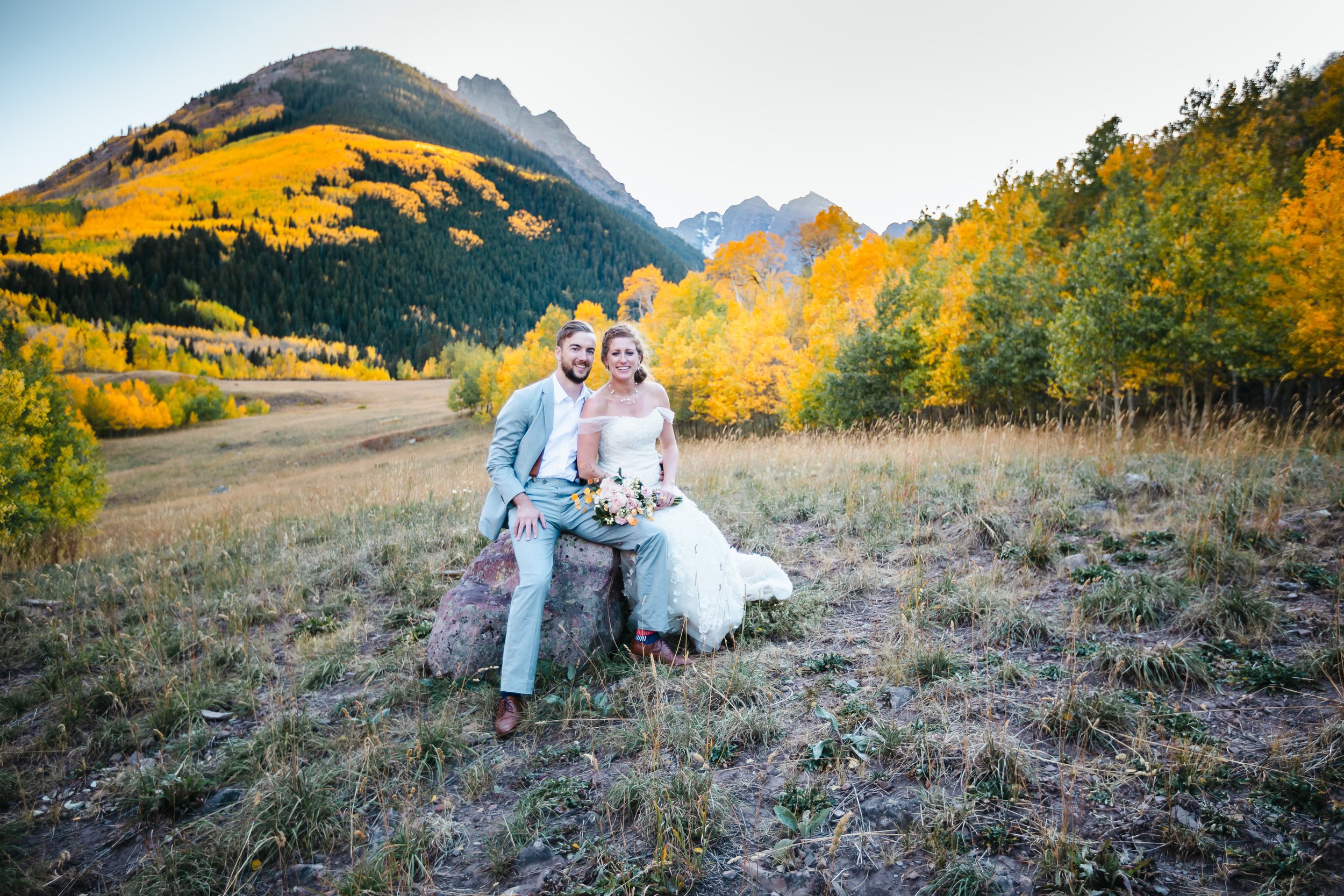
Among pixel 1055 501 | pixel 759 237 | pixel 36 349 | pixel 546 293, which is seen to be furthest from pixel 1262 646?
pixel 546 293

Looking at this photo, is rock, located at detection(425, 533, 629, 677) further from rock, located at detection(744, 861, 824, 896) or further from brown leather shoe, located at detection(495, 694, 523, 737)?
rock, located at detection(744, 861, 824, 896)

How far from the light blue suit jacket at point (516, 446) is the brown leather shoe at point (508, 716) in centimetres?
124

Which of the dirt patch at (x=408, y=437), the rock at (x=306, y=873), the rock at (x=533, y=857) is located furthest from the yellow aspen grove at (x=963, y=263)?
the dirt patch at (x=408, y=437)

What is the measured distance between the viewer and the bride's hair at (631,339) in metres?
4.48

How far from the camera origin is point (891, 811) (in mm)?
→ 2523

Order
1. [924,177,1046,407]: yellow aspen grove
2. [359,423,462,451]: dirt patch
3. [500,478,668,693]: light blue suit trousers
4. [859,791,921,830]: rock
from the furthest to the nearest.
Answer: [359,423,462,451]: dirt patch
[924,177,1046,407]: yellow aspen grove
[500,478,668,693]: light blue suit trousers
[859,791,921,830]: rock

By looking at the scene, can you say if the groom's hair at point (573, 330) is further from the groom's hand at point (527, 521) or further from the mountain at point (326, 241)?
the mountain at point (326, 241)

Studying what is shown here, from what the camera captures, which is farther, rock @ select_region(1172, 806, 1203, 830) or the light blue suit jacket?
the light blue suit jacket

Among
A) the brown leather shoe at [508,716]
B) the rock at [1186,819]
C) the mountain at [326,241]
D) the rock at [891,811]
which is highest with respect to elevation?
the mountain at [326,241]

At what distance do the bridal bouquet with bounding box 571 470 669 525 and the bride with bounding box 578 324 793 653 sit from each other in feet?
0.58

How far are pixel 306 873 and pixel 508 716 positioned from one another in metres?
1.23

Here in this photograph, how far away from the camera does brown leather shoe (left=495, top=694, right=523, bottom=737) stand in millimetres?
3592

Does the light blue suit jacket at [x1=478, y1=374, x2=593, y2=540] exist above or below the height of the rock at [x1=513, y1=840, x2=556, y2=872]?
above

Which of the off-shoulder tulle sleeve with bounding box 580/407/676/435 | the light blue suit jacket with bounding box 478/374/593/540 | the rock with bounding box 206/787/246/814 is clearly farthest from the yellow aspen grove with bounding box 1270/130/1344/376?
the rock with bounding box 206/787/246/814
